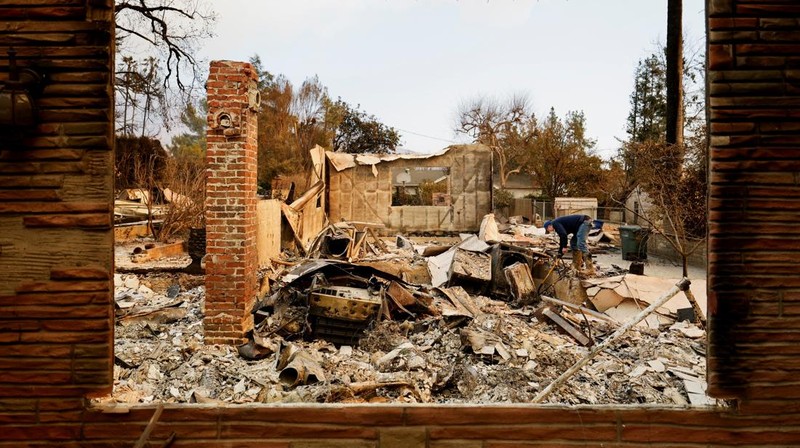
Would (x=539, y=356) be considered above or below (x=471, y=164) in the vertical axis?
below

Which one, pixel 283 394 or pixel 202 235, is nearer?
pixel 283 394

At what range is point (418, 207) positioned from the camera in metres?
20.1

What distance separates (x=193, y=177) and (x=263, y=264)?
25.7 feet

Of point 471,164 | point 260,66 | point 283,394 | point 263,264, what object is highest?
point 260,66

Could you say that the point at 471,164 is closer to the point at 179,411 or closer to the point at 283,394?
the point at 283,394

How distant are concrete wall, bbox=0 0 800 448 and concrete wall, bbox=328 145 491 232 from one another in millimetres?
17729

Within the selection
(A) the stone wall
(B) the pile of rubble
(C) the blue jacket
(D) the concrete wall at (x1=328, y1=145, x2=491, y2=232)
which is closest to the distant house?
(D) the concrete wall at (x1=328, y1=145, x2=491, y2=232)

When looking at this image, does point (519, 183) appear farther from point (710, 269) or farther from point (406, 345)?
point (710, 269)

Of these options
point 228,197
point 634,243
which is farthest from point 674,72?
point 228,197

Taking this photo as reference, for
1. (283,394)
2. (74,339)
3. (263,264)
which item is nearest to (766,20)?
(74,339)

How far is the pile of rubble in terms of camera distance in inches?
182

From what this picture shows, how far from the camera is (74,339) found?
1.87m

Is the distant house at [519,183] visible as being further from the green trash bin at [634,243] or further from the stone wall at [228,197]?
the stone wall at [228,197]

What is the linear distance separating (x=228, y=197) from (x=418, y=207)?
594 inches
